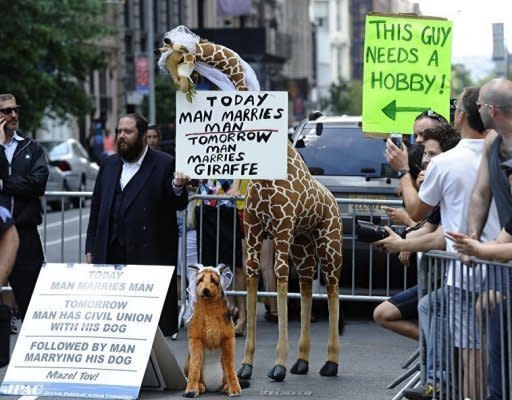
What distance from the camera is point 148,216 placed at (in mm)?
10484

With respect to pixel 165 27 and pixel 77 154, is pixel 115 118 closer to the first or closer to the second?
pixel 165 27

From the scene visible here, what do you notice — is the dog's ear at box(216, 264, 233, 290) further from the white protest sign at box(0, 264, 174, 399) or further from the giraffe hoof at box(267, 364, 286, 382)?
the giraffe hoof at box(267, 364, 286, 382)

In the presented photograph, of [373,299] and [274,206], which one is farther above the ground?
[274,206]

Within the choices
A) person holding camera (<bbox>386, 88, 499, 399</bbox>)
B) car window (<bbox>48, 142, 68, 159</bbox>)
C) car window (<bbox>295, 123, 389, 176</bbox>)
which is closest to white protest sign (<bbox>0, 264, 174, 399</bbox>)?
person holding camera (<bbox>386, 88, 499, 399</bbox>)

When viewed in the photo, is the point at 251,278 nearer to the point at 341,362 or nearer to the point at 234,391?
the point at 234,391

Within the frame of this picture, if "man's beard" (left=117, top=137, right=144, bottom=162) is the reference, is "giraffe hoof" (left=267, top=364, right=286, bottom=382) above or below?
below

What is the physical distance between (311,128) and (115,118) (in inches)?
Result: 1977

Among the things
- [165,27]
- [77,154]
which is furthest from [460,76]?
[77,154]

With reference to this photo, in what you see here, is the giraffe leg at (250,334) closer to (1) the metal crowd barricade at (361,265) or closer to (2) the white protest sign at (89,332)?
(2) the white protest sign at (89,332)

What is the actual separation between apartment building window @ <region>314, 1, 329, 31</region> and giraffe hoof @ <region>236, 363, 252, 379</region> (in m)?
131

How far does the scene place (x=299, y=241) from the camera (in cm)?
1084

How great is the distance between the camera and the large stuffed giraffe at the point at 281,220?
10102 millimetres

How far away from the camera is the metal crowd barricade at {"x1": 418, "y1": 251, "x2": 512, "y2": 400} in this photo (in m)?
7.32

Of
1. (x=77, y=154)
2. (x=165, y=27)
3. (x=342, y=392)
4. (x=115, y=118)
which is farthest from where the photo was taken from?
(x=165, y=27)
